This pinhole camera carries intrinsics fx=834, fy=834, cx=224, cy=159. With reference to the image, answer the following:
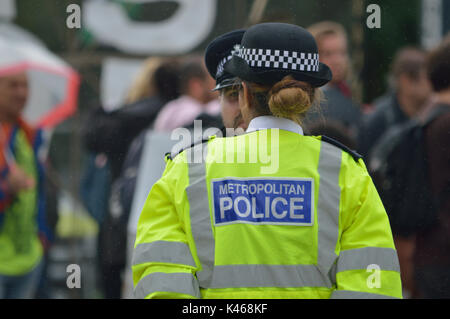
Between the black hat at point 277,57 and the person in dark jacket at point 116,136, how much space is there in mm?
2268

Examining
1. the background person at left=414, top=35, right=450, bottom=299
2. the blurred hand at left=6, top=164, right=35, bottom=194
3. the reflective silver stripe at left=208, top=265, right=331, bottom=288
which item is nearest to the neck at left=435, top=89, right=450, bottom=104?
the background person at left=414, top=35, right=450, bottom=299

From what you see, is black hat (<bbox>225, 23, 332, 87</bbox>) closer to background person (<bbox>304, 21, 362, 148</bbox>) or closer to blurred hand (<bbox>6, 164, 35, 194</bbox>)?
background person (<bbox>304, 21, 362, 148</bbox>)

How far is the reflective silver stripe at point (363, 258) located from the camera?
2.27 m

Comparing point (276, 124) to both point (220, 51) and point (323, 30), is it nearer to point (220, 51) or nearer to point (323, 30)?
point (220, 51)

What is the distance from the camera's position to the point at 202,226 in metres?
2.28

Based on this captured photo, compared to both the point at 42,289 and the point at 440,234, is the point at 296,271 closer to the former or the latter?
the point at 440,234

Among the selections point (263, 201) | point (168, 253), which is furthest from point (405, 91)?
point (168, 253)

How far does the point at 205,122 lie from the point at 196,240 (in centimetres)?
192

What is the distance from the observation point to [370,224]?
2297 millimetres

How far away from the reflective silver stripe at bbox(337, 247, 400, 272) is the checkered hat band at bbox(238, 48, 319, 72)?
52 centimetres

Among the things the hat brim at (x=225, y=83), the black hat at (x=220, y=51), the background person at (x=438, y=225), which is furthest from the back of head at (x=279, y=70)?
the background person at (x=438, y=225)

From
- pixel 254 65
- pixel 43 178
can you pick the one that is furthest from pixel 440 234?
pixel 43 178

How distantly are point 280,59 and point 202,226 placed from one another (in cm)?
51

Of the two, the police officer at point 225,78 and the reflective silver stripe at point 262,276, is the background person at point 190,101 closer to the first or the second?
the police officer at point 225,78
